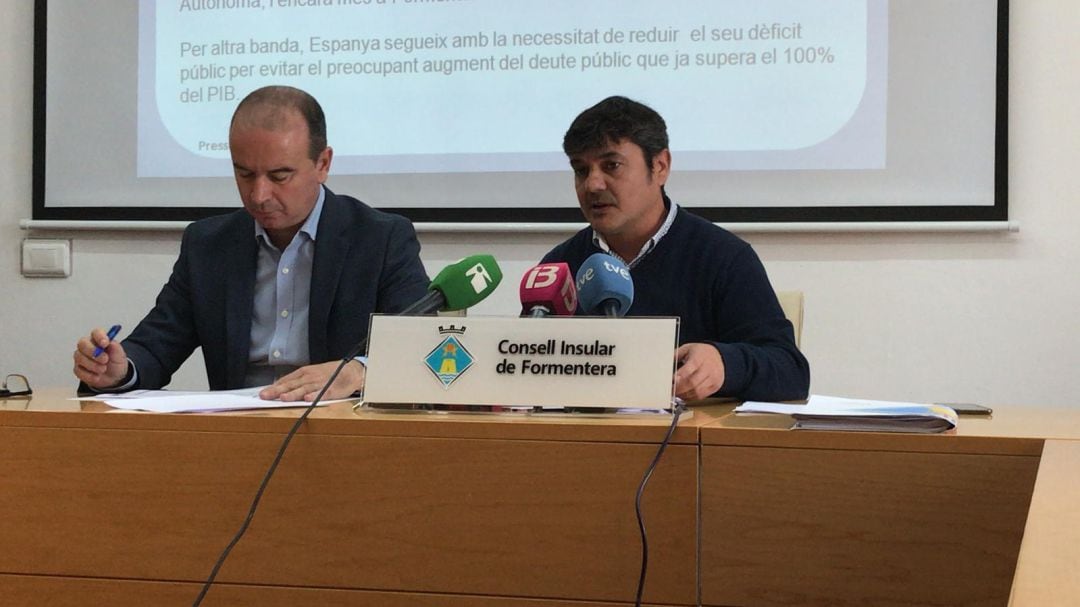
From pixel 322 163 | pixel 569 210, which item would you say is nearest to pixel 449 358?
pixel 322 163

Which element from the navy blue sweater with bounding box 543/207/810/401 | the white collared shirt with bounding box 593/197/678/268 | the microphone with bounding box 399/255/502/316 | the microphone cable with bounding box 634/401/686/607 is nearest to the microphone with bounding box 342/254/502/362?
the microphone with bounding box 399/255/502/316

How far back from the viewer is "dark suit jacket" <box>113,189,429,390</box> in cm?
209

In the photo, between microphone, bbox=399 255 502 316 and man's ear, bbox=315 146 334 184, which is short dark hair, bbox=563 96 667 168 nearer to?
man's ear, bbox=315 146 334 184

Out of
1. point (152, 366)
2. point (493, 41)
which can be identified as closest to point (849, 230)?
point (493, 41)

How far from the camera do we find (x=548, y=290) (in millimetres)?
1470

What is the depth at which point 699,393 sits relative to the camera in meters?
1.52

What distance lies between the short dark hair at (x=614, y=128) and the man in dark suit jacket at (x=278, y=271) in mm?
374

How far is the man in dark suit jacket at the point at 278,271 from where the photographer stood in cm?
208

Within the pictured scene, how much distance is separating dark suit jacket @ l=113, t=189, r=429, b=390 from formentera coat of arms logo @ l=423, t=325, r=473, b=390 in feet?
2.40

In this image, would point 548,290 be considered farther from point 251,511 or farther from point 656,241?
point 656,241

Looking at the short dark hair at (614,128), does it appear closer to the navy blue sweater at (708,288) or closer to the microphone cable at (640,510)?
the navy blue sweater at (708,288)

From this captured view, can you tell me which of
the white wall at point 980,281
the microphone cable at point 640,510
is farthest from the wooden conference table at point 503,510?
the white wall at point 980,281

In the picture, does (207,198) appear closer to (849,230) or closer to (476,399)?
(849,230)

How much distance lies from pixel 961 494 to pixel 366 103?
7.17 ft
